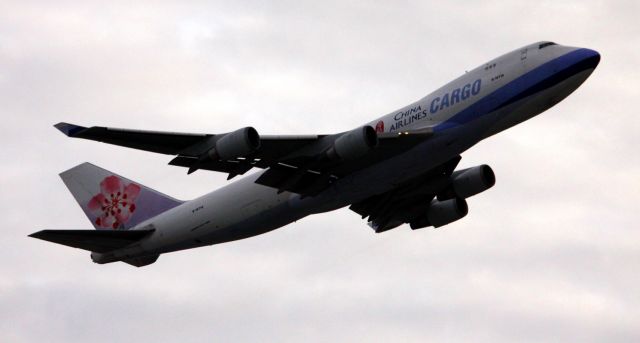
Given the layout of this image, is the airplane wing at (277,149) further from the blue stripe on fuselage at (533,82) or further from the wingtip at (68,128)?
the blue stripe on fuselage at (533,82)

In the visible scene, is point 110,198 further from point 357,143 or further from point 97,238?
point 357,143

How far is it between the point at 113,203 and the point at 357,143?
17170mm

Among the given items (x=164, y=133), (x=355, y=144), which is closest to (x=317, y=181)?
(x=355, y=144)

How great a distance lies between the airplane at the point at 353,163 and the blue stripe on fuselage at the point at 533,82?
0.04 m

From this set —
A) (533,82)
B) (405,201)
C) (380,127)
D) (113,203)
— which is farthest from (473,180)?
(113,203)

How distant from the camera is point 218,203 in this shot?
4778 cm

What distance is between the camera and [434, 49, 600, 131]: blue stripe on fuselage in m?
42.0

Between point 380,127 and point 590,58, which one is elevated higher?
point 590,58

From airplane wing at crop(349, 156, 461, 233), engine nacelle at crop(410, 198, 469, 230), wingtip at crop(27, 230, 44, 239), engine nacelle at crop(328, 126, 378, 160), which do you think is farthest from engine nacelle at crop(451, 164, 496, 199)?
wingtip at crop(27, 230, 44, 239)

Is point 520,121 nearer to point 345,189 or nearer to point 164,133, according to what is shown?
point 345,189

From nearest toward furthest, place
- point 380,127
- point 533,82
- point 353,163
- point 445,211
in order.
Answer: point 533,82, point 353,163, point 380,127, point 445,211

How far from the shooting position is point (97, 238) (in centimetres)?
4938

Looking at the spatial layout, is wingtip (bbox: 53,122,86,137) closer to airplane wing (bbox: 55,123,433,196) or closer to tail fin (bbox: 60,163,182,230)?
airplane wing (bbox: 55,123,433,196)

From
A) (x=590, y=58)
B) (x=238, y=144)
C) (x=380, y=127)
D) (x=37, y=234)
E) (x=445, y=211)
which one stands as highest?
(x=590, y=58)
